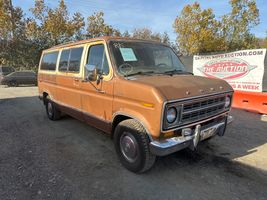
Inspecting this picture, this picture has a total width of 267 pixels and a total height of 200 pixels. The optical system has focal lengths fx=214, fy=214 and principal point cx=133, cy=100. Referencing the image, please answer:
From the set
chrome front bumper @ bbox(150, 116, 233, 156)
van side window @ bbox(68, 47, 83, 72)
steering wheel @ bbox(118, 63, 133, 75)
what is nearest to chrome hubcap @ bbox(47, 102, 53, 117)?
van side window @ bbox(68, 47, 83, 72)

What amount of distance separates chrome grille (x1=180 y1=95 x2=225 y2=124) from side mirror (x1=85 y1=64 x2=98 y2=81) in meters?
1.75

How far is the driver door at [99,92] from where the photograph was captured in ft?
12.6

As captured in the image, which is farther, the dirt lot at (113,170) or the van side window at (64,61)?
the van side window at (64,61)

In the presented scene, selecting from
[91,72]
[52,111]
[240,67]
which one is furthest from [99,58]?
[240,67]

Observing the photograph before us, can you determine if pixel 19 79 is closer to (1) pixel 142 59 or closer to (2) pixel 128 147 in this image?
(1) pixel 142 59

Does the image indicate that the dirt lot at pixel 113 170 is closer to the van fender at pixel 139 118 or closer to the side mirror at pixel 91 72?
the van fender at pixel 139 118

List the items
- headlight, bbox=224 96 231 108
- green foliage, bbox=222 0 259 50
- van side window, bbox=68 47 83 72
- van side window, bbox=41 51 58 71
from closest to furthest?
headlight, bbox=224 96 231 108 → van side window, bbox=68 47 83 72 → van side window, bbox=41 51 58 71 → green foliage, bbox=222 0 259 50

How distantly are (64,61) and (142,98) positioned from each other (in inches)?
126

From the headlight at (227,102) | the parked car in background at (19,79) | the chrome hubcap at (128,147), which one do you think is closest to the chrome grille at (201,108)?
the headlight at (227,102)

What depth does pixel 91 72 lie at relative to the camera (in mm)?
3932

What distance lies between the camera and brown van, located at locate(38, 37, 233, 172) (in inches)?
120

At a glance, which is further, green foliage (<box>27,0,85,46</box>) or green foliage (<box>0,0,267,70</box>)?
A: green foliage (<box>27,0,85,46</box>)

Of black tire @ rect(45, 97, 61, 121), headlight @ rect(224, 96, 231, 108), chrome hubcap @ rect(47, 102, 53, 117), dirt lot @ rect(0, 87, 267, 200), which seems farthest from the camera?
chrome hubcap @ rect(47, 102, 53, 117)

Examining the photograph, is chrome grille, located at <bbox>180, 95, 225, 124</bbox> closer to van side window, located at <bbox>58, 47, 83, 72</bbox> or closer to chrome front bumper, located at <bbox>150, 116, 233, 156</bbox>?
chrome front bumper, located at <bbox>150, 116, 233, 156</bbox>
